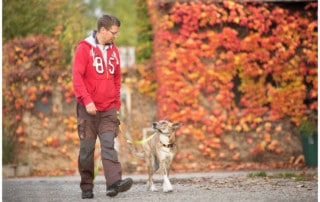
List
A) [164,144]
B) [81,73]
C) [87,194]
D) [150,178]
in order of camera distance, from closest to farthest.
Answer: [81,73], [87,194], [164,144], [150,178]

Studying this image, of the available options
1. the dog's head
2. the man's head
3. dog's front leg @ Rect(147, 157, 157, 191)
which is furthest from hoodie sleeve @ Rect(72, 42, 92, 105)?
dog's front leg @ Rect(147, 157, 157, 191)

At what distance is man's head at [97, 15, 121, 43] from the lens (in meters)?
8.59

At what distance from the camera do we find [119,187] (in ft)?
28.1

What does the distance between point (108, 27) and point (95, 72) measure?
1.69 ft

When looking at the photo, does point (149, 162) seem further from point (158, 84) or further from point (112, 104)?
point (158, 84)

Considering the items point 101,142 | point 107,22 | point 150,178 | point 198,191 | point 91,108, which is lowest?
point 198,191

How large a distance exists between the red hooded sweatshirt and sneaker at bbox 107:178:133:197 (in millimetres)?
835

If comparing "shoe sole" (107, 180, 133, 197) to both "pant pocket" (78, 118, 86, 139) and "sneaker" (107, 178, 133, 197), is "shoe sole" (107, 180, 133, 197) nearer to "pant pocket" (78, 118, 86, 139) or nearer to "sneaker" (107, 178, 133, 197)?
"sneaker" (107, 178, 133, 197)

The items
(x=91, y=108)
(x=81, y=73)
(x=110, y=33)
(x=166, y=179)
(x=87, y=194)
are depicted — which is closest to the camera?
(x=91, y=108)

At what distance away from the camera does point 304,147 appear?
15195 millimetres

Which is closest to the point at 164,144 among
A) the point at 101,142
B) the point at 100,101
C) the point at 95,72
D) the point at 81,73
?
the point at 101,142

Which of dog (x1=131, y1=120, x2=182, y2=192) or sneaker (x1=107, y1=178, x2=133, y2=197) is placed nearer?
sneaker (x1=107, y1=178, x2=133, y2=197)

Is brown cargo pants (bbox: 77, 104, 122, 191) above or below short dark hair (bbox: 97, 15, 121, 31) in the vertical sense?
below

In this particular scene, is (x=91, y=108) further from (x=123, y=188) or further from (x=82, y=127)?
(x=123, y=188)
